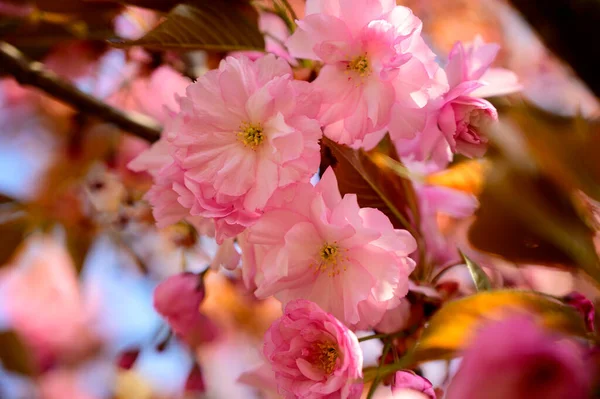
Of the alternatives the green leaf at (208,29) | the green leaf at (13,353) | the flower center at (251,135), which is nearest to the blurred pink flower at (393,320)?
the flower center at (251,135)

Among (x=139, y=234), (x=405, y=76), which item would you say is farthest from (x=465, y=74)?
(x=139, y=234)

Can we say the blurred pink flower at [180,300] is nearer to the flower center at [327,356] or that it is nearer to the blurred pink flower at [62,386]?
the flower center at [327,356]

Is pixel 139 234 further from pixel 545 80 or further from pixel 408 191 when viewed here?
pixel 545 80

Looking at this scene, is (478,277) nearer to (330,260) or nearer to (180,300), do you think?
(330,260)

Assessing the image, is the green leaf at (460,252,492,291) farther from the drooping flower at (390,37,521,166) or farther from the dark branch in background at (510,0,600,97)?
the dark branch in background at (510,0,600,97)

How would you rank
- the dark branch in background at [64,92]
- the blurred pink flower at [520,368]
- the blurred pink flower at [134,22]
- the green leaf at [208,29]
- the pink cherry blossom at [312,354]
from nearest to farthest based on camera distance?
the blurred pink flower at [520,368], the pink cherry blossom at [312,354], the green leaf at [208,29], the dark branch in background at [64,92], the blurred pink flower at [134,22]

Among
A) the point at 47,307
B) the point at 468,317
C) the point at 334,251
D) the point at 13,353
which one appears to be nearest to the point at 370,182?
the point at 334,251

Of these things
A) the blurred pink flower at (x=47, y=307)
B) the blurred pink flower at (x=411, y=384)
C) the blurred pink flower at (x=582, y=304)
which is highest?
the blurred pink flower at (x=582, y=304)
